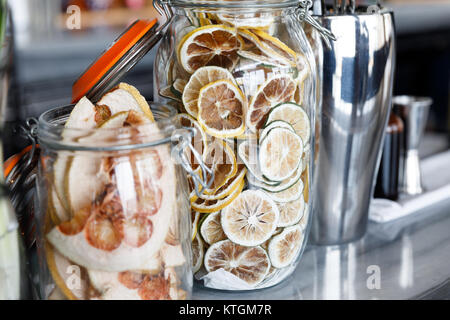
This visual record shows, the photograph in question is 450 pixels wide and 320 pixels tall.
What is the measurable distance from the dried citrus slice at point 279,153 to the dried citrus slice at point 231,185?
21 millimetres

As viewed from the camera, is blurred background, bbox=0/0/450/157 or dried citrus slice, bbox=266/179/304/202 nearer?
dried citrus slice, bbox=266/179/304/202

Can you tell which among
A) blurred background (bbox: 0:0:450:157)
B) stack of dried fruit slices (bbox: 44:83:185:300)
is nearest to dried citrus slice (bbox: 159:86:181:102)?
stack of dried fruit slices (bbox: 44:83:185:300)

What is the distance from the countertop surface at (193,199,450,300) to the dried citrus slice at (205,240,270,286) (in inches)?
1.1

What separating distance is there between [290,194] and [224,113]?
0.11m

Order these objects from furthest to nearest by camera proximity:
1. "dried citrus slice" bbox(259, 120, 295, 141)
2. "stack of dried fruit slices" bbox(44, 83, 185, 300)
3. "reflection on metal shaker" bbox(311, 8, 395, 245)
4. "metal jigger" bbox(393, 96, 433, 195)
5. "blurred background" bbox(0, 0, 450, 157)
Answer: "blurred background" bbox(0, 0, 450, 157) → "metal jigger" bbox(393, 96, 433, 195) → "reflection on metal shaker" bbox(311, 8, 395, 245) → "dried citrus slice" bbox(259, 120, 295, 141) → "stack of dried fruit slices" bbox(44, 83, 185, 300)

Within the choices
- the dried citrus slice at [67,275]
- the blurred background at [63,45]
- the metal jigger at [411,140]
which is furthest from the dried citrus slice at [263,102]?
the blurred background at [63,45]

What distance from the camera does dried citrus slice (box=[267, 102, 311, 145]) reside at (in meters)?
0.56

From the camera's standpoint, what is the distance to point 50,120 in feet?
1.71

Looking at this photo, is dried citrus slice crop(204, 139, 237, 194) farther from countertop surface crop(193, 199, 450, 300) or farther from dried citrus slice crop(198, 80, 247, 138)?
countertop surface crop(193, 199, 450, 300)

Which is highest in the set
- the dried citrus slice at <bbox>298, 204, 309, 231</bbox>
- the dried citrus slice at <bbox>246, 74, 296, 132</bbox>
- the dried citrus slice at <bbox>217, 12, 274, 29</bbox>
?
the dried citrus slice at <bbox>217, 12, 274, 29</bbox>

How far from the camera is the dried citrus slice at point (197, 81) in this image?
55 cm

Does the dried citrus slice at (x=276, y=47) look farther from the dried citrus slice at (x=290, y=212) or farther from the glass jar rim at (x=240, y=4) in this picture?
the dried citrus slice at (x=290, y=212)

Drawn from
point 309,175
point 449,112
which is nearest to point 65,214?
point 309,175

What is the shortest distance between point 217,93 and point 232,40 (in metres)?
0.06
